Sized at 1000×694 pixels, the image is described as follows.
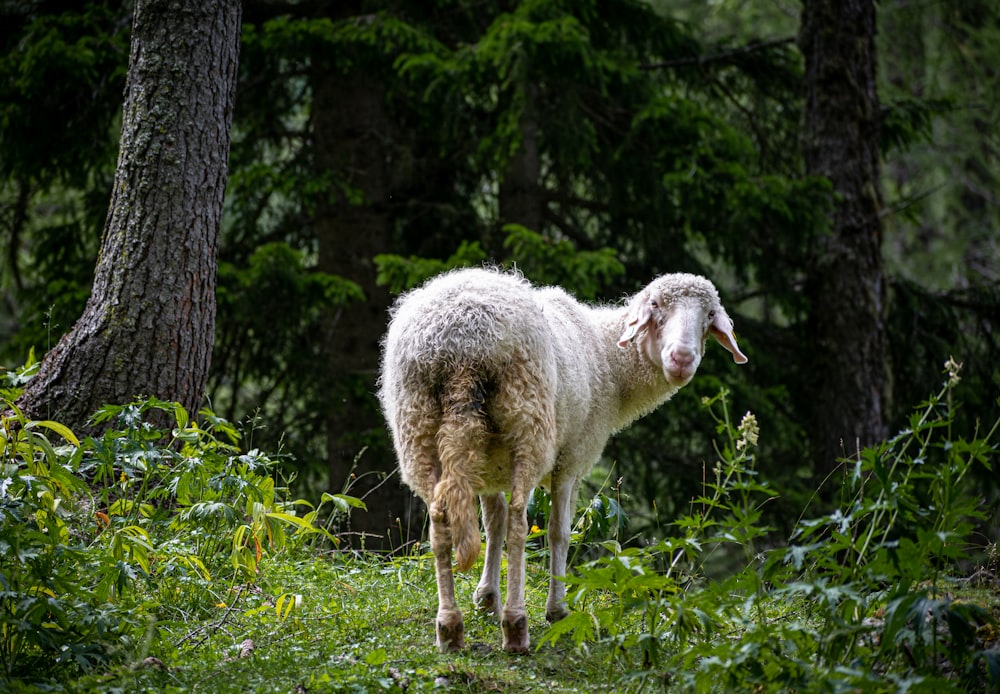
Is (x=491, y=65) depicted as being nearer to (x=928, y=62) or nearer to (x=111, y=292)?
(x=111, y=292)

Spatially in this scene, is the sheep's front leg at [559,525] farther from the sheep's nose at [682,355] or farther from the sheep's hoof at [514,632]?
the sheep's nose at [682,355]

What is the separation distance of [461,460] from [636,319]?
1624 millimetres

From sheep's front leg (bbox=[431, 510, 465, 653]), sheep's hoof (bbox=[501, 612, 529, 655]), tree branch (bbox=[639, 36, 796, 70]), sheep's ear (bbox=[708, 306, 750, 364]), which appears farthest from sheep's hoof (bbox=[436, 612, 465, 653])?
tree branch (bbox=[639, 36, 796, 70])

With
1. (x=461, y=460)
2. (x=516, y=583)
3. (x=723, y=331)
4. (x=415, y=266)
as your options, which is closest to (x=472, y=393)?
(x=461, y=460)

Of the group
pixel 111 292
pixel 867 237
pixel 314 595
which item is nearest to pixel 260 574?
pixel 314 595

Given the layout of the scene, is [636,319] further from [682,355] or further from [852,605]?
[852,605]

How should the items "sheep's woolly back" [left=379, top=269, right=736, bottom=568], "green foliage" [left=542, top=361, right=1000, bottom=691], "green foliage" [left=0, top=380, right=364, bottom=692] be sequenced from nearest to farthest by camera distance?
1. "green foliage" [left=542, top=361, right=1000, bottom=691]
2. "green foliage" [left=0, top=380, right=364, bottom=692]
3. "sheep's woolly back" [left=379, top=269, right=736, bottom=568]

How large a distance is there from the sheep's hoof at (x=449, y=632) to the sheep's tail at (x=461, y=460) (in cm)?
26

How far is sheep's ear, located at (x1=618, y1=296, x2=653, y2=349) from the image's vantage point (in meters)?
5.31

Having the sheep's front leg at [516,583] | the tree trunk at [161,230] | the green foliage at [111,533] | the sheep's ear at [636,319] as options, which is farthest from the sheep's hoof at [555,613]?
the tree trunk at [161,230]

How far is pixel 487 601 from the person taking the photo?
5117mm

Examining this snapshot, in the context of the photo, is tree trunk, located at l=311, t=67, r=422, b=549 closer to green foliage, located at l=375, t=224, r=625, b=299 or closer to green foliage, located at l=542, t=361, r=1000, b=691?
green foliage, located at l=375, t=224, r=625, b=299

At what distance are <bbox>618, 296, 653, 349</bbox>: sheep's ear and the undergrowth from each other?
952 mm

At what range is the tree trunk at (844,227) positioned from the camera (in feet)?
32.3
